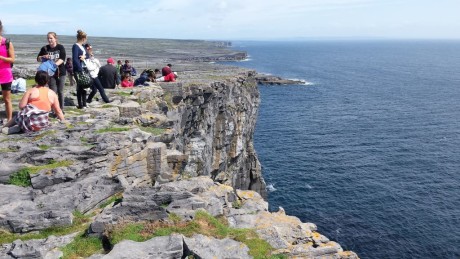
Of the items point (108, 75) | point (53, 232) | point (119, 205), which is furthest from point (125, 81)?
point (53, 232)

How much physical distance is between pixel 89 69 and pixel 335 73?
183394mm

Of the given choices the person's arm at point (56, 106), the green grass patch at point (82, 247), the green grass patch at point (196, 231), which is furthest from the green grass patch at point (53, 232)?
the person's arm at point (56, 106)

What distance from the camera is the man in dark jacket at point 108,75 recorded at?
27.0 meters

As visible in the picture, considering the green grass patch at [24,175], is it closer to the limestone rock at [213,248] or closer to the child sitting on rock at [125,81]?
the limestone rock at [213,248]

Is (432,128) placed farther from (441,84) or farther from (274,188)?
(441,84)

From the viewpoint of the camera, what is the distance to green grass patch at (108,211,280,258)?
12.1 meters

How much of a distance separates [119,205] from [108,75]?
55.2 feet

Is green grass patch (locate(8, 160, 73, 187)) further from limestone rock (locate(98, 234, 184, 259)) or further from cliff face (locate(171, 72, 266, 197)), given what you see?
cliff face (locate(171, 72, 266, 197))

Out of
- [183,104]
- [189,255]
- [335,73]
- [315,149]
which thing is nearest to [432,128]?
[315,149]

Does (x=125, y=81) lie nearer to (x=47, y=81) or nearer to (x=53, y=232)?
(x=47, y=81)

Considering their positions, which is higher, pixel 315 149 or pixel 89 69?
pixel 89 69

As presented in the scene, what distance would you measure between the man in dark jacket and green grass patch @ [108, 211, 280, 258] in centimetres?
1689

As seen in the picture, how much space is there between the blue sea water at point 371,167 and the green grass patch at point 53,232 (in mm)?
39453

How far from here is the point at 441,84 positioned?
14838cm
